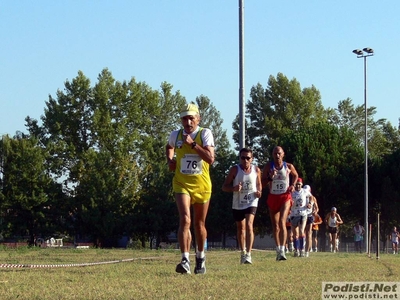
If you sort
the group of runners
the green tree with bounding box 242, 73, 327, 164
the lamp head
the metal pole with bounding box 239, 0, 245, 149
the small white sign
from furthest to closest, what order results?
the green tree with bounding box 242, 73, 327, 164 < the lamp head < the metal pole with bounding box 239, 0, 245, 149 < the group of runners < the small white sign

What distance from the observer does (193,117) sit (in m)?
11.4

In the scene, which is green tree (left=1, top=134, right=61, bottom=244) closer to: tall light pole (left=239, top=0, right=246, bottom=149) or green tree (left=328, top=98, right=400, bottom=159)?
green tree (left=328, top=98, right=400, bottom=159)

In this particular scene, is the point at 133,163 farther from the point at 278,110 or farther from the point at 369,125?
the point at 369,125

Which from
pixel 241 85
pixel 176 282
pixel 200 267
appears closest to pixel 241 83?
pixel 241 85

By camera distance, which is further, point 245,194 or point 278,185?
point 278,185

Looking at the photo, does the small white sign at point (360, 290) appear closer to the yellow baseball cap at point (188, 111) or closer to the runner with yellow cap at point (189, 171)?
the runner with yellow cap at point (189, 171)

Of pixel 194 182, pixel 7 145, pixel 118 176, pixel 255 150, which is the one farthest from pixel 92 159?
pixel 194 182

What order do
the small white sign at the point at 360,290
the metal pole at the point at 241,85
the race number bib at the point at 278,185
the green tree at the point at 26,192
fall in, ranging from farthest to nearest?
1. the green tree at the point at 26,192
2. the metal pole at the point at 241,85
3. the race number bib at the point at 278,185
4. the small white sign at the point at 360,290

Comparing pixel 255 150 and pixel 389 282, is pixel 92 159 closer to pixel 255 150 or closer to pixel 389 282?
Result: pixel 255 150

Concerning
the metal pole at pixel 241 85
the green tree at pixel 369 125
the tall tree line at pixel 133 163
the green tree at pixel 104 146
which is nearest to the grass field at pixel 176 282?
the metal pole at pixel 241 85

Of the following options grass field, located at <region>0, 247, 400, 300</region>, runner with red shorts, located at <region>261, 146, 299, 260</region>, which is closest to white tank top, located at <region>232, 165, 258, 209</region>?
runner with red shorts, located at <region>261, 146, 299, 260</region>

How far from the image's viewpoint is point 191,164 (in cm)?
1130

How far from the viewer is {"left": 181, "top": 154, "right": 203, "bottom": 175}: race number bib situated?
1130cm

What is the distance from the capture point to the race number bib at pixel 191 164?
445 inches
